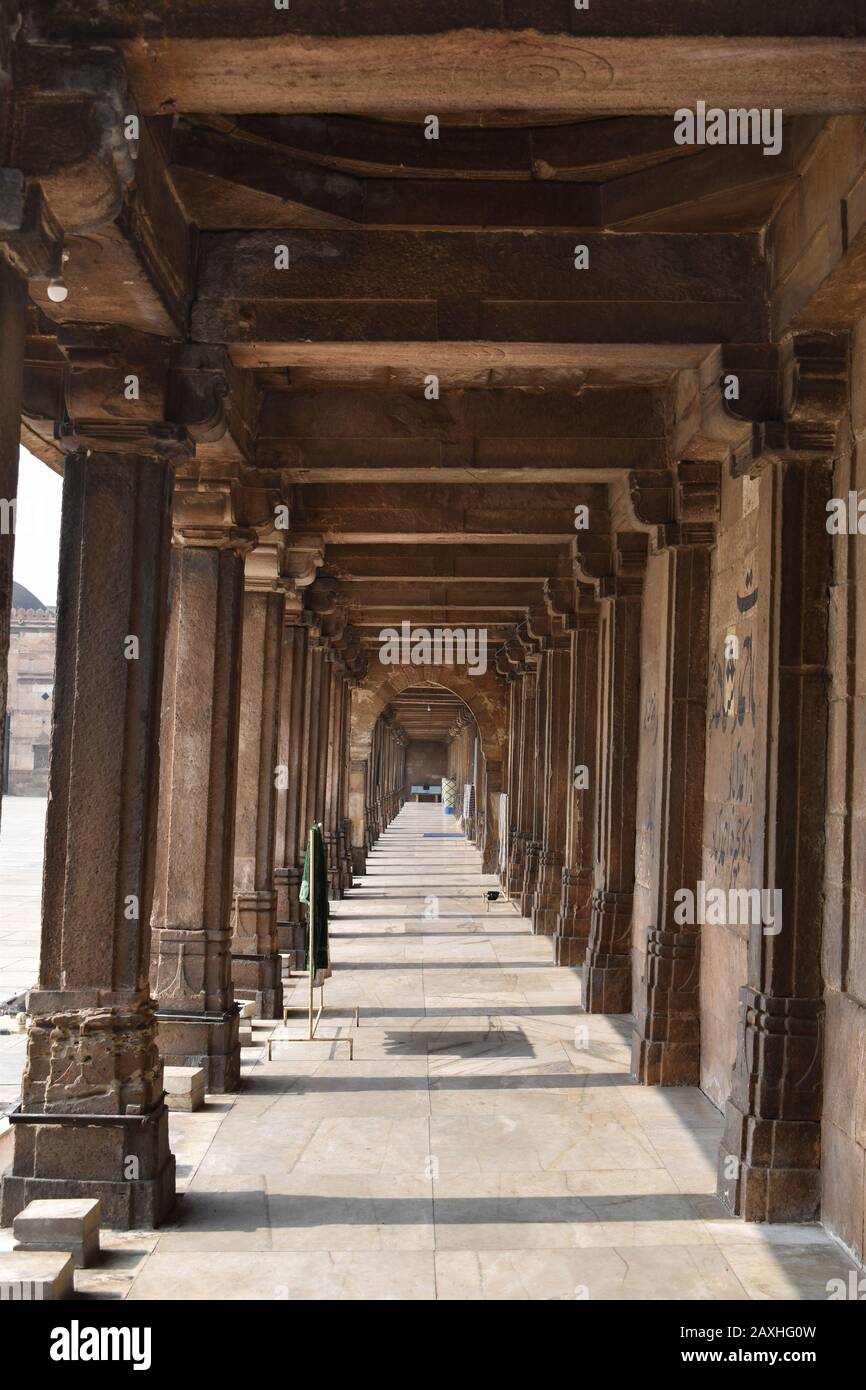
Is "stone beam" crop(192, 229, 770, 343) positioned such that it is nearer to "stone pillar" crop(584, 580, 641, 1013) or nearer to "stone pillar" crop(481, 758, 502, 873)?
"stone pillar" crop(584, 580, 641, 1013)

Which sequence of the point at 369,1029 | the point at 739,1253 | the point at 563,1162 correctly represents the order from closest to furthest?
the point at 739,1253
the point at 563,1162
the point at 369,1029

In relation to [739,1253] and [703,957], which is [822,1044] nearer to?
[739,1253]

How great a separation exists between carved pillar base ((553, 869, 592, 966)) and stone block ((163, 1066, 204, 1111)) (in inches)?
242

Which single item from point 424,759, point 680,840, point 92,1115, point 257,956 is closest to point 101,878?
point 92,1115

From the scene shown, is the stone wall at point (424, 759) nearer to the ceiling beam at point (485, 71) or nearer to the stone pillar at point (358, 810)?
the stone pillar at point (358, 810)

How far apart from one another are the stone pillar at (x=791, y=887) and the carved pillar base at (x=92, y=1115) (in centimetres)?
267

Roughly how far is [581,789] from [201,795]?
5683mm

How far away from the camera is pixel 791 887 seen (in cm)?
564

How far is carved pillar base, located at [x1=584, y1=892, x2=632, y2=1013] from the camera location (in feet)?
33.0

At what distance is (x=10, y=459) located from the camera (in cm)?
374

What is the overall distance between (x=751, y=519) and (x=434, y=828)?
115 feet

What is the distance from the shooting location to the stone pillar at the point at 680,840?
789 centimetres

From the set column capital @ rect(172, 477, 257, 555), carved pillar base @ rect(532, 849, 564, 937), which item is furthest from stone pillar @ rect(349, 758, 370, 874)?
column capital @ rect(172, 477, 257, 555)
